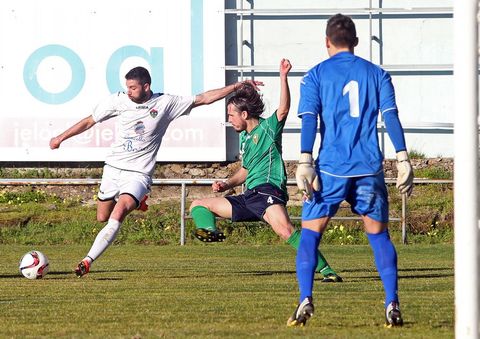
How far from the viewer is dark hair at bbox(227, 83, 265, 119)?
13.1 metres

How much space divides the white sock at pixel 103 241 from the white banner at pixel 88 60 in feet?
40.8

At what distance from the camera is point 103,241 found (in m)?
13.5

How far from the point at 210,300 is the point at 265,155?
105 inches

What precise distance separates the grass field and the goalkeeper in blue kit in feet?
1.67

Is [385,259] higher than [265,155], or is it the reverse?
[265,155]

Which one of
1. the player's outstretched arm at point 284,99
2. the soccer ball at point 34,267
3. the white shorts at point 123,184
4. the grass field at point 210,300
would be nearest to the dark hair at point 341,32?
the grass field at point 210,300

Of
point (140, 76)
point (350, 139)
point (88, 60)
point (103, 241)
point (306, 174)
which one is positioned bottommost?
point (103, 241)

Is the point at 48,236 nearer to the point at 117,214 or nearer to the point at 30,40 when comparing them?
the point at 30,40

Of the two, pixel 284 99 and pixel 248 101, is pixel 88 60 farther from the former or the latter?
pixel 284 99

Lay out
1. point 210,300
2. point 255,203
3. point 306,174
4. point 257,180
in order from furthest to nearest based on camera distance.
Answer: point 257,180 → point 255,203 → point 210,300 → point 306,174

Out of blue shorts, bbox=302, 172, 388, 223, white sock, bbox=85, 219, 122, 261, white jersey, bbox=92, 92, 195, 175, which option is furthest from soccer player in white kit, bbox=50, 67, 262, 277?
blue shorts, bbox=302, 172, 388, 223

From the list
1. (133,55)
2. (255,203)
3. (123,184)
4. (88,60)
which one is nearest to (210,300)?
(255,203)

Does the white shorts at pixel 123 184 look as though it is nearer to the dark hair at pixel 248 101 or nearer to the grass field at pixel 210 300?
the grass field at pixel 210 300

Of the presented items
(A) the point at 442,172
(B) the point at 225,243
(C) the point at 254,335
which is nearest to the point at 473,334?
(C) the point at 254,335
